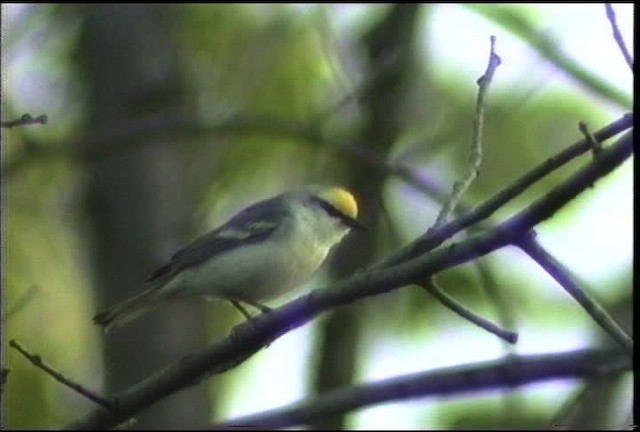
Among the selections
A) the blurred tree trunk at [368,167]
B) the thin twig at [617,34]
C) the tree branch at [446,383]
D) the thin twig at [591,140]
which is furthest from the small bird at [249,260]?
the thin twig at [591,140]

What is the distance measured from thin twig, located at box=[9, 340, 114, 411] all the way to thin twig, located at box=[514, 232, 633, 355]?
41.2 inches

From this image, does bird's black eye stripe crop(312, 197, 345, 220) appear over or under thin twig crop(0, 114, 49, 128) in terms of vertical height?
over

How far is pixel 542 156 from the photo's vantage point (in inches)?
310

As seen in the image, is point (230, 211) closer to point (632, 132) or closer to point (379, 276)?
point (379, 276)

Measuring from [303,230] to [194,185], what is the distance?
1400 millimetres

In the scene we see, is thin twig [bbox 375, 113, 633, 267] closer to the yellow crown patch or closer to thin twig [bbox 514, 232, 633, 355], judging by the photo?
thin twig [bbox 514, 232, 633, 355]

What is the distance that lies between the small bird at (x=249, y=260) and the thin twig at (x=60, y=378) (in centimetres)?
97

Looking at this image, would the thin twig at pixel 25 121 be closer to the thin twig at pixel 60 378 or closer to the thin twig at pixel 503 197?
the thin twig at pixel 60 378

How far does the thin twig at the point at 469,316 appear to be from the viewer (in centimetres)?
268

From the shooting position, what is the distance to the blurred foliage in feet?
20.8

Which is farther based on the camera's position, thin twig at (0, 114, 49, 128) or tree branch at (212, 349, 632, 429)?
tree branch at (212, 349, 632, 429)

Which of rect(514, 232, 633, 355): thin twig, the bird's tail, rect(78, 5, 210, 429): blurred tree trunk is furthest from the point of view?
rect(78, 5, 210, 429): blurred tree trunk

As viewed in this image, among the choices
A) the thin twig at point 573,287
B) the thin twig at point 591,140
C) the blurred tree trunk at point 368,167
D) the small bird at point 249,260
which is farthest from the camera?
the blurred tree trunk at point 368,167

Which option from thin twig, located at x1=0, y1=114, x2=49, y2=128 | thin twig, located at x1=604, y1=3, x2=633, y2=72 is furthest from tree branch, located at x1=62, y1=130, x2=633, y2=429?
thin twig, located at x1=0, y1=114, x2=49, y2=128
